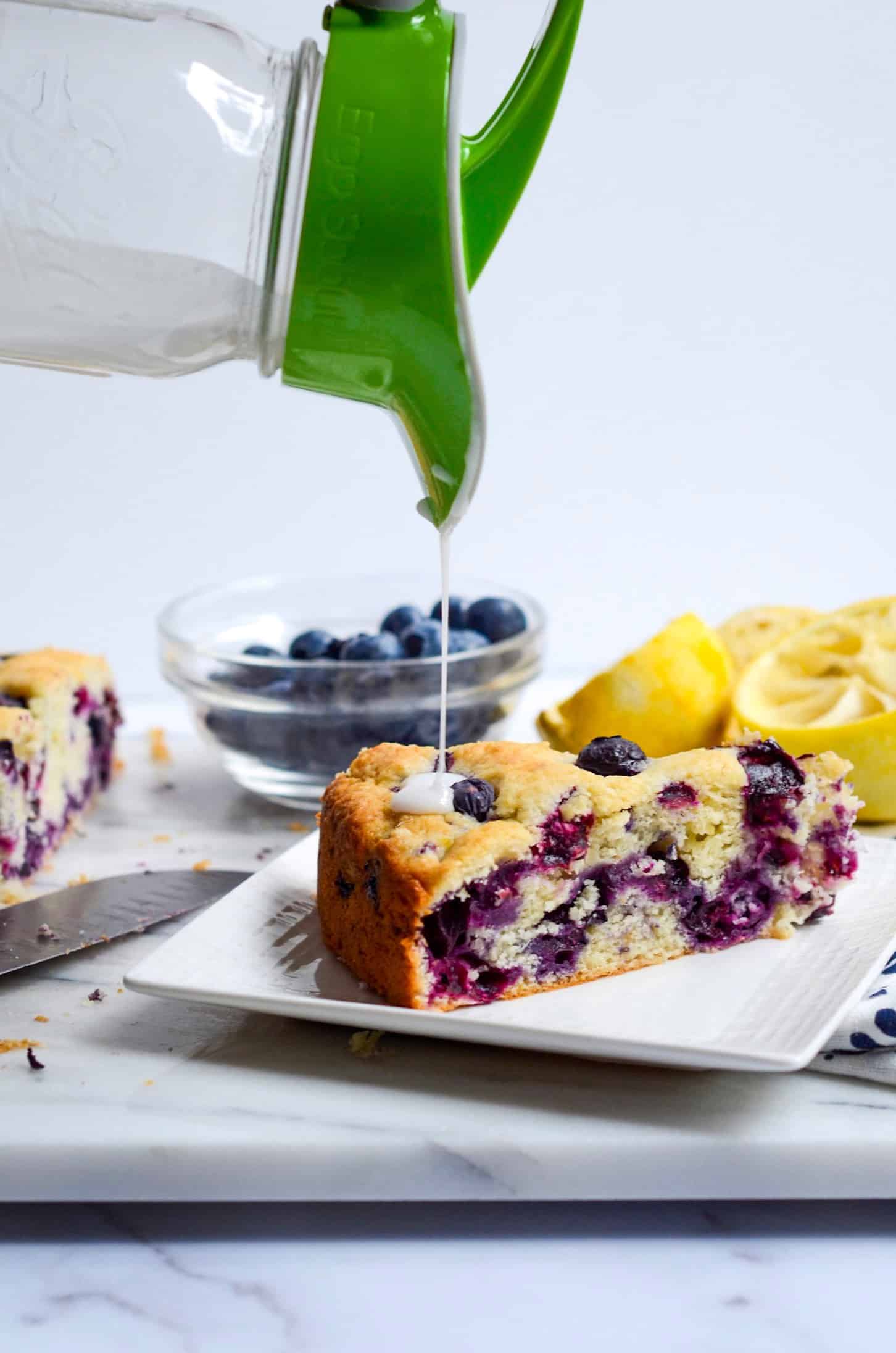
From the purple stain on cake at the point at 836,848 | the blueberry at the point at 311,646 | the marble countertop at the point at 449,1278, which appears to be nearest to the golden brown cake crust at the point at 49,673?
the blueberry at the point at 311,646

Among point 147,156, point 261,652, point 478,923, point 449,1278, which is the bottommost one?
point 449,1278

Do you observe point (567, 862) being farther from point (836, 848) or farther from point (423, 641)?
point (423, 641)

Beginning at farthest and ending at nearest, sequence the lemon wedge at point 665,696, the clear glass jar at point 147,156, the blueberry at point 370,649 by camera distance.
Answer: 1. the blueberry at point 370,649
2. the lemon wedge at point 665,696
3. the clear glass jar at point 147,156

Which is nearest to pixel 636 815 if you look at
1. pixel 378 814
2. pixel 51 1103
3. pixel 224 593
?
pixel 378 814

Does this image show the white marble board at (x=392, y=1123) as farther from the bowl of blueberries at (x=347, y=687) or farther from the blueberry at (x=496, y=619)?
the blueberry at (x=496, y=619)

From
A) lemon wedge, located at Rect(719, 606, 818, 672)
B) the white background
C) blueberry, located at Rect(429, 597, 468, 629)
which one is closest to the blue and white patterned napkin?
lemon wedge, located at Rect(719, 606, 818, 672)

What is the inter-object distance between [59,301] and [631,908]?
1353mm

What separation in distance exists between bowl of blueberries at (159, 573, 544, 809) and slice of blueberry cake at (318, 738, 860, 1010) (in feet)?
2.32

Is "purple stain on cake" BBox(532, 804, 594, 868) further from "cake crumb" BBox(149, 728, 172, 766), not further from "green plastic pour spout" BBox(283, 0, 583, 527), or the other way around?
"cake crumb" BBox(149, 728, 172, 766)

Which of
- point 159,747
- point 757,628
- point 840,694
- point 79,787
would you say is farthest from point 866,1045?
point 159,747

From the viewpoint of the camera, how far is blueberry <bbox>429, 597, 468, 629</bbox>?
12.1 feet

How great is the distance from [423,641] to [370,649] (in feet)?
0.44

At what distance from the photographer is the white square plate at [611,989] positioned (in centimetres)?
205

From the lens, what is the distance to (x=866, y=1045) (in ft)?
7.25
